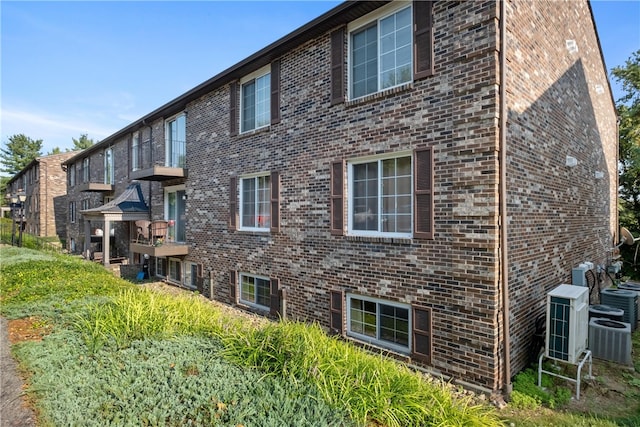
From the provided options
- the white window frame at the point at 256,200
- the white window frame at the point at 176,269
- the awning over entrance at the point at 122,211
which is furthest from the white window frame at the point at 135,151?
the white window frame at the point at 256,200

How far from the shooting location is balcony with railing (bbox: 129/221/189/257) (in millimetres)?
10656

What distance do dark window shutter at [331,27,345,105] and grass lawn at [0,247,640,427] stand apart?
458 cm

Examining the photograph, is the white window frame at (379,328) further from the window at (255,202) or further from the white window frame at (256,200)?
the window at (255,202)

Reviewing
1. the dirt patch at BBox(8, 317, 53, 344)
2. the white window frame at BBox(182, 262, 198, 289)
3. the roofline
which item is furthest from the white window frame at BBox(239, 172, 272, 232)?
the dirt patch at BBox(8, 317, 53, 344)

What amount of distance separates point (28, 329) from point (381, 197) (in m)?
6.35

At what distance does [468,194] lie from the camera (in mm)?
4867

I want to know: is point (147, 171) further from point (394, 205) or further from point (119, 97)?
point (394, 205)

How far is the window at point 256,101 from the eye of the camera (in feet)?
28.5

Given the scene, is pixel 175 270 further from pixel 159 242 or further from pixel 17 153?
pixel 17 153

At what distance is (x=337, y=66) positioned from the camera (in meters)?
6.65

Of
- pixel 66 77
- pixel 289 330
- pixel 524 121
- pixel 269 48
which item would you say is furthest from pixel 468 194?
pixel 66 77

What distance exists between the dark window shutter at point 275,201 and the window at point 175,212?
5179 millimetres

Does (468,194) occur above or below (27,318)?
above

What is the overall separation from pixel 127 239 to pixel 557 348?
54.0ft
